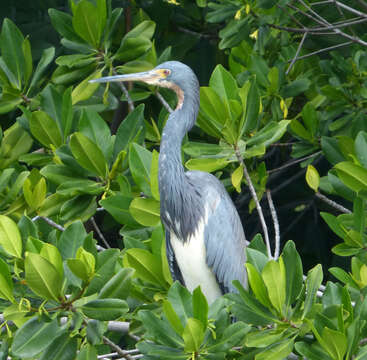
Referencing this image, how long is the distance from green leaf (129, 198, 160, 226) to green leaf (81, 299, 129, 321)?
84 cm

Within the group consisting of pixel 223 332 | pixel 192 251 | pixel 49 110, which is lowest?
pixel 192 251

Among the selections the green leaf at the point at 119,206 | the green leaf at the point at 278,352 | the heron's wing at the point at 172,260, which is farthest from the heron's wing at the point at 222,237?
the green leaf at the point at 278,352

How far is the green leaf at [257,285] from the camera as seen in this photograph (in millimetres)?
2494

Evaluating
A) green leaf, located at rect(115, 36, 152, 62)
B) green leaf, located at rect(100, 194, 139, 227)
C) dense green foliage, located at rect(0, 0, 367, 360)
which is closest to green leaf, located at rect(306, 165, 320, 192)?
dense green foliage, located at rect(0, 0, 367, 360)

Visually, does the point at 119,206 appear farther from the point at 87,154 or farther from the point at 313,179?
the point at 313,179

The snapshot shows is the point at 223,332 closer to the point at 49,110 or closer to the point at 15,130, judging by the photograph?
the point at 49,110

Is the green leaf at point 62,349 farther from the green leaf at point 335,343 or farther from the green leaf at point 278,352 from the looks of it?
the green leaf at point 335,343

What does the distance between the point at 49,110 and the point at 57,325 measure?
4.69 feet

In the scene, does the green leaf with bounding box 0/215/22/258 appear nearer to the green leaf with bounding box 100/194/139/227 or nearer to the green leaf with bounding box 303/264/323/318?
the green leaf with bounding box 100/194/139/227

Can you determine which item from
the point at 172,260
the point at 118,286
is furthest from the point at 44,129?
the point at 118,286

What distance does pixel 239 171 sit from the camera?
3332mm

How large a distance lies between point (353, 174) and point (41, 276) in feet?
4.00

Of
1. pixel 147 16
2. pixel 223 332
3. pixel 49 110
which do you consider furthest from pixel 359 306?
pixel 147 16

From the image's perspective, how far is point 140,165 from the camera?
3377 mm
